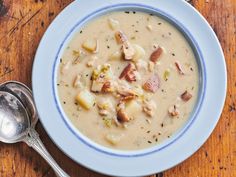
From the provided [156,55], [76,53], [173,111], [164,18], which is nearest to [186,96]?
[173,111]

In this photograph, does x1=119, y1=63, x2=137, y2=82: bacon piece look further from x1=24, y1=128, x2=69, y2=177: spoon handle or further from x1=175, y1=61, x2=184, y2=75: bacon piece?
x1=24, y1=128, x2=69, y2=177: spoon handle

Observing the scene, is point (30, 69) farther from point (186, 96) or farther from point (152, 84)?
point (186, 96)

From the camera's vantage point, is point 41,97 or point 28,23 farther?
point 28,23

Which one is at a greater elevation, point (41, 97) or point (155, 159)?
point (41, 97)

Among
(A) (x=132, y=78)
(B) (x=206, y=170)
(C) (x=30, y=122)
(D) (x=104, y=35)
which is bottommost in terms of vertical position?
(B) (x=206, y=170)

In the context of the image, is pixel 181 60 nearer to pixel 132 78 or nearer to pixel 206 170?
pixel 132 78

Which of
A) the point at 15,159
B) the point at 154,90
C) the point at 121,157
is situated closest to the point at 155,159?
the point at 121,157

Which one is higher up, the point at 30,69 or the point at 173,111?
the point at 30,69
